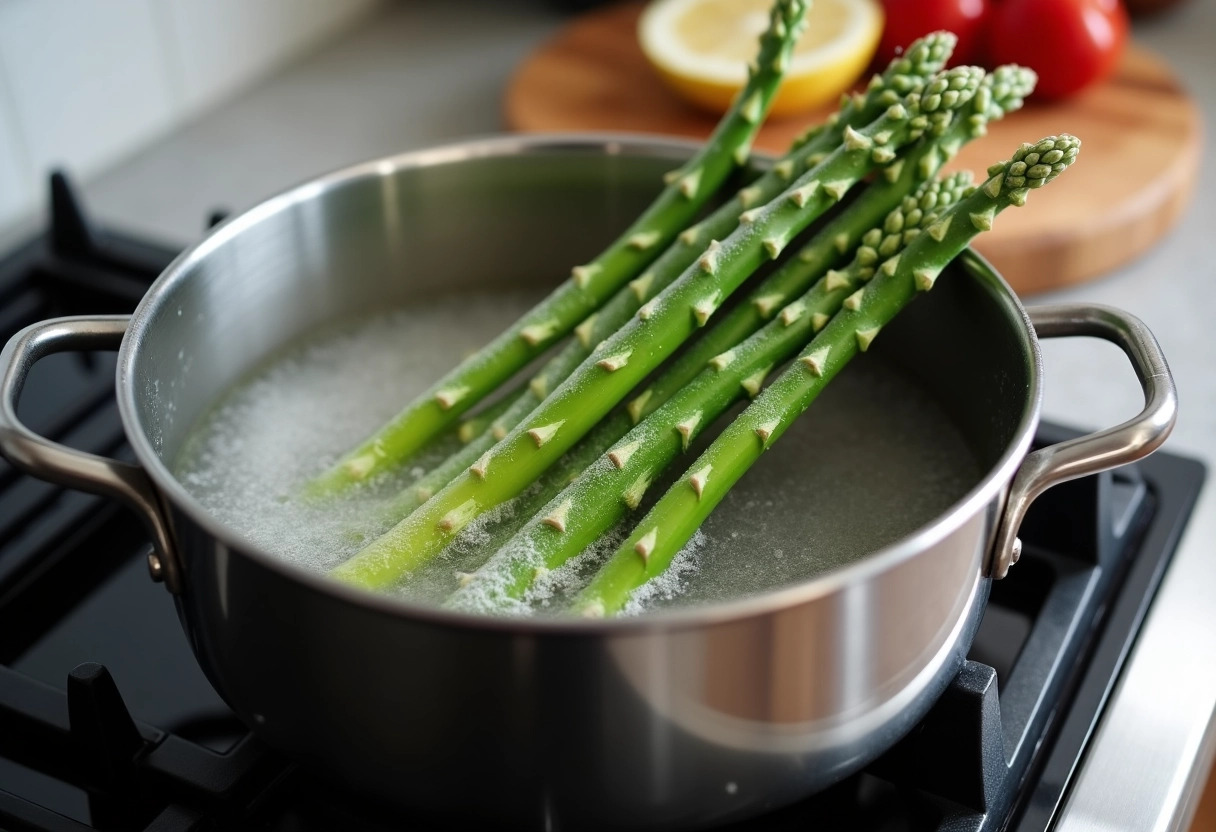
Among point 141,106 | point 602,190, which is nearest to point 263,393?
point 602,190

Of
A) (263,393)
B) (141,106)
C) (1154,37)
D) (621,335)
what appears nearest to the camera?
(621,335)

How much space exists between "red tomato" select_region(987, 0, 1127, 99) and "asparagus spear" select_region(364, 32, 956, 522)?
1.44 ft

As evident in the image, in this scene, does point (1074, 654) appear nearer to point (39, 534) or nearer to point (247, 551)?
point (247, 551)

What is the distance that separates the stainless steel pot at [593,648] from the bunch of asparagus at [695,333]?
0.18ft

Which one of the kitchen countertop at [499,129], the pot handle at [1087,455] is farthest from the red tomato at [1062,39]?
the pot handle at [1087,455]

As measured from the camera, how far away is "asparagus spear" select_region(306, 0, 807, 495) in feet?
1.99

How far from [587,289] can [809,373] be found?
136mm

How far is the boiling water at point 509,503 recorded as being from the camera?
539 mm

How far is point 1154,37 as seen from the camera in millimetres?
1251

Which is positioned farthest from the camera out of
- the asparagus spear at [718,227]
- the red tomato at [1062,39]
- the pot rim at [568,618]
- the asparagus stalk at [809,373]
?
the red tomato at [1062,39]

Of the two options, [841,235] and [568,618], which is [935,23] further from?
[568,618]

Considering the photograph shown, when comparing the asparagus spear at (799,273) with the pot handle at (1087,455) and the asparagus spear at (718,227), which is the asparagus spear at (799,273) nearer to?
the asparagus spear at (718,227)

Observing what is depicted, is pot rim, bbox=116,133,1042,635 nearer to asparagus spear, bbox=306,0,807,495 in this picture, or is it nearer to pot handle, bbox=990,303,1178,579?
pot handle, bbox=990,303,1178,579

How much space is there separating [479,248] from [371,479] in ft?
0.62
